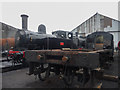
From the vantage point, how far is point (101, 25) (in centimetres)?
2805

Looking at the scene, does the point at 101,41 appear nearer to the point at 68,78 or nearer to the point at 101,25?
the point at 68,78

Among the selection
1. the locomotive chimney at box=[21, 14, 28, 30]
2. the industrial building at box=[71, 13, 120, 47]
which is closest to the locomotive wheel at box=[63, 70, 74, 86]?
the locomotive chimney at box=[21, 14, 28, 30]

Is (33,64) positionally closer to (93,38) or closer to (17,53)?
(17,53)

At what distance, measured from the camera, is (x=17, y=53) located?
5867 millimetres

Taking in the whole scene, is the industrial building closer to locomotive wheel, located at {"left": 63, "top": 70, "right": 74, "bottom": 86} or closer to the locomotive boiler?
the locomotive boiler

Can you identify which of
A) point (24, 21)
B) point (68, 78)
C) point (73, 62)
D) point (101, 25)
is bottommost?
point (68, 78)

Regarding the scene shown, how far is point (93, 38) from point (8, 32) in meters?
16.6

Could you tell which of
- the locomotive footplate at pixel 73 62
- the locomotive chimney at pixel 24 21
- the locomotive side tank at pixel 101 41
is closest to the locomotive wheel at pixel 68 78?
the locomotive footplate at pixel 73 62

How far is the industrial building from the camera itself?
24.0 meters

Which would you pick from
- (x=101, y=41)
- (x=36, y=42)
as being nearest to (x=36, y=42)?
(x=36, y=42)

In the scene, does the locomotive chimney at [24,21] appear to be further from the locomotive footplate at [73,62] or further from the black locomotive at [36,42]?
the locomotive footplate at [73,62]

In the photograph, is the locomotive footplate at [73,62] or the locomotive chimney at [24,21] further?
the locomotive chimney at [24,21]

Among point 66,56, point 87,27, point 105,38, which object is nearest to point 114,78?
point 66,56

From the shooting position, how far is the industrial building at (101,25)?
78.9ft
